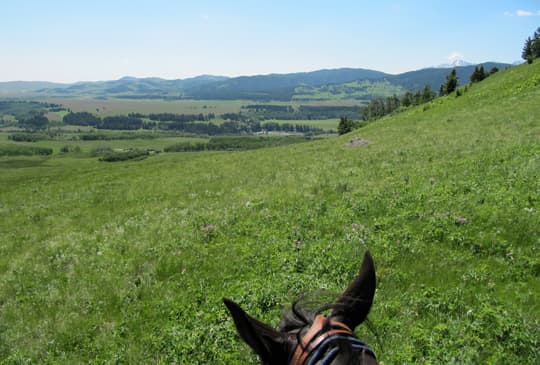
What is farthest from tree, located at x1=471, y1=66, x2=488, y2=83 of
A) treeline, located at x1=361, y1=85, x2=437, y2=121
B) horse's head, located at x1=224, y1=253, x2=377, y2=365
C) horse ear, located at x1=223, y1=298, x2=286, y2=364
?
horse ear, located at x1=223, y1=298, x2=286, y2=364

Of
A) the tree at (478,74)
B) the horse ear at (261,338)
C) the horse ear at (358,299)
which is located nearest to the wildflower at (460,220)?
the horse ear at (358,299)

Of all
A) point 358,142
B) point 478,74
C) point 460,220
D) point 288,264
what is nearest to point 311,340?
point 288,264

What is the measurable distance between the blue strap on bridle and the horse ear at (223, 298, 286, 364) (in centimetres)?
31

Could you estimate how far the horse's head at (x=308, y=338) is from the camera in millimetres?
2236

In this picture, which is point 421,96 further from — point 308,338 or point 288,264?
point 308,338

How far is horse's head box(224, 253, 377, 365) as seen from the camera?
2.24 metres

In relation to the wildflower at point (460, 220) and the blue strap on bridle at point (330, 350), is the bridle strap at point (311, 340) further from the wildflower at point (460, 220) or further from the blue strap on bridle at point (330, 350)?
the wildflower at point (460, 220)

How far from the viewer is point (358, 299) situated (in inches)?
113

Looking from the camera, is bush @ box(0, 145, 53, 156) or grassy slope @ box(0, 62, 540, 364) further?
bush @ box(0, 145, 53, 156)

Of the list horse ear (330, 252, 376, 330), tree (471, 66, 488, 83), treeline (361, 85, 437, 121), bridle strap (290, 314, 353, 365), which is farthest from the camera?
treeline (361, 85, 437, 121)

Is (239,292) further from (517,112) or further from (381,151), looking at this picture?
(517,112)

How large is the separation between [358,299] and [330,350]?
2.21 feet

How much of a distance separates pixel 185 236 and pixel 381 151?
16.4m

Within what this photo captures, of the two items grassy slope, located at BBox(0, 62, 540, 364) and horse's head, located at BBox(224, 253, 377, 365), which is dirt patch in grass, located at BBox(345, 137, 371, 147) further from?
horse's head, located at BBox(224, 253, 377, 365)
